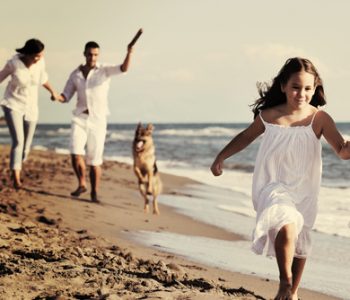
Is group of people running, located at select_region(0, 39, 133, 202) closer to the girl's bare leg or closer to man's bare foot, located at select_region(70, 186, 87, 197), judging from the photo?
man's bare foot, located at select_region(70, 186, 87, 197)

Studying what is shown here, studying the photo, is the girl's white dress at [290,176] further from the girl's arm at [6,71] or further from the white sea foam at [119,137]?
the white sea foam at [119,137]

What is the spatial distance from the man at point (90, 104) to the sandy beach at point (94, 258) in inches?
26.0

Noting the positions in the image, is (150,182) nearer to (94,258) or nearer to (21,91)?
(21,91)

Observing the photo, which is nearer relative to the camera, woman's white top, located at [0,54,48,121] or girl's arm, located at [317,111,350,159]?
girl's arm, located at [317,111,350,159]

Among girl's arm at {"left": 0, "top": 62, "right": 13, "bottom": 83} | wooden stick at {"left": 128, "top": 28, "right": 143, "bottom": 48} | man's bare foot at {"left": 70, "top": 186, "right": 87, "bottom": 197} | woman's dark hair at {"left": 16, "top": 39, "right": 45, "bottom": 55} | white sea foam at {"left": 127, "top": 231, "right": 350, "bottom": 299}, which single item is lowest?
man's bare foot at {"left": 70, "top": 186, "right": 87, "bottom": 197}

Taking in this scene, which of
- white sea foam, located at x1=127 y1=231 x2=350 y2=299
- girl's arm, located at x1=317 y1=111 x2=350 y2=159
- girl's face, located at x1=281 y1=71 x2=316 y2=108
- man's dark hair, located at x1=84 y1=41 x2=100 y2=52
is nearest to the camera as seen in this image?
girl's arm, located at x1=317 y1=111 x2=350 y2=159

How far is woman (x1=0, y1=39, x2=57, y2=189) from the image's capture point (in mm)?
8336

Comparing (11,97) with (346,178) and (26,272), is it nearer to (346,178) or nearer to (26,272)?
(26,272)

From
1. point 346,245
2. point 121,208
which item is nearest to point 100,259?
point 346,245

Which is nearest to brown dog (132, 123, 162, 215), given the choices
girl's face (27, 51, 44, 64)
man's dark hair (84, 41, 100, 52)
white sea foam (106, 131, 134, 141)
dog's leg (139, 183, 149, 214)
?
dog's leg (139, 183, 149, 214)

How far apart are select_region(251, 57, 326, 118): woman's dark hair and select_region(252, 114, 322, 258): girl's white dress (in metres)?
0.30

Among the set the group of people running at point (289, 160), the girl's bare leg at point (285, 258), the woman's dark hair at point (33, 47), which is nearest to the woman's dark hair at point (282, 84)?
the group of people running at point (289, 160)

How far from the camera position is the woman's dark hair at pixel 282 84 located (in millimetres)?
3857

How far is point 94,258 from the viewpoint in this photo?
4641 millimetres
